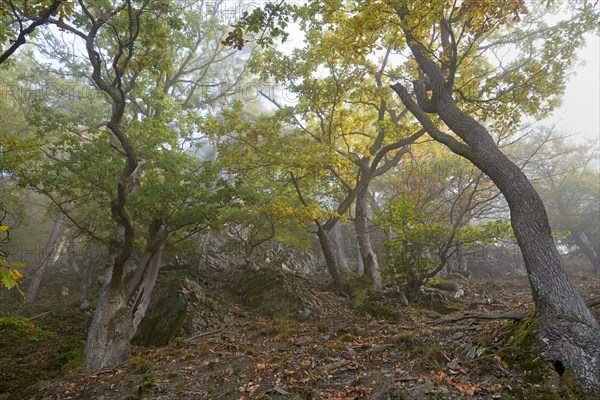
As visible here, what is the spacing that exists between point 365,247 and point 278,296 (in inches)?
165

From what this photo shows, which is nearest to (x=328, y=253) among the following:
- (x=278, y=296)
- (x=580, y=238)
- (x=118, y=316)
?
(x=278, y=296)

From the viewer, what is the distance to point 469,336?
5.91 m

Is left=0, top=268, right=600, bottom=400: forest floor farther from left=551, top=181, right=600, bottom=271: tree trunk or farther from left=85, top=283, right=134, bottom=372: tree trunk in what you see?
left=551, top=181, right=600, bottom=271: tree trunk

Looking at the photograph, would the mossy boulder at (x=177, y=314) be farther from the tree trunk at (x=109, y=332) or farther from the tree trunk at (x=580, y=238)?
the tree trunk at (x=580, y=238)

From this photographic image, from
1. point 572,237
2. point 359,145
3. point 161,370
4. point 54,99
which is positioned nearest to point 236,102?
point 359,145

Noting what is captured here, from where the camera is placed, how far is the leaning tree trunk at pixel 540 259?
13.9 ft

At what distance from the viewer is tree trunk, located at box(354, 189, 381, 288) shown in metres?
12.9

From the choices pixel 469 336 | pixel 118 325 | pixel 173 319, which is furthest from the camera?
pixel 173 319

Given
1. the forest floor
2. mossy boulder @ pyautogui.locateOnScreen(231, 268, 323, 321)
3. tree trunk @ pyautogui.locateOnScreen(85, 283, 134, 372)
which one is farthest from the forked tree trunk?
mossy boulder @ pyautogui.locateOnScreen(231, 268, 323, 321)

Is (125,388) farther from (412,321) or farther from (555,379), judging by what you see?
(555,379)

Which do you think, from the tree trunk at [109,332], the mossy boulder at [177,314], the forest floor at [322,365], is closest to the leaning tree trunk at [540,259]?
the forest floor at [322,365]

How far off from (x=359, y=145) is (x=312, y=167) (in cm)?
503

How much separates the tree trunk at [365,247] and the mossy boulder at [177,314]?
573cm

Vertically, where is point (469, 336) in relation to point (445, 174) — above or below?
below
